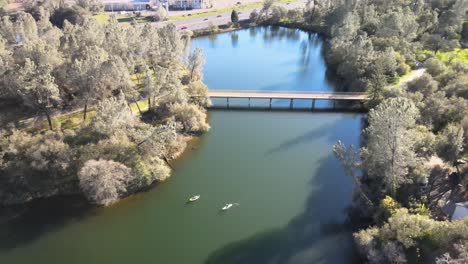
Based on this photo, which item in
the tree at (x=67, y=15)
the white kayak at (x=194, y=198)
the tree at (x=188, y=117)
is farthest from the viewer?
the tree at (x=67, y=15)

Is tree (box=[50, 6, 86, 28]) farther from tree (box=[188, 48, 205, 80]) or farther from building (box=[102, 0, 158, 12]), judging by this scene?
tree (box=[188, 48, 205, 80])

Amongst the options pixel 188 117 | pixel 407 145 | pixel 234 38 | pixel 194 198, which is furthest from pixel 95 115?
pixel 234 38

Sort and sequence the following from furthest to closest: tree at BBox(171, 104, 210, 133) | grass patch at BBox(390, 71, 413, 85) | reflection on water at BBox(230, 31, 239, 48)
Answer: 1. reflection on water at BBox(230, 31, 239, 48)
2. grass patch at BBox(390, 71, 413, 85)
3. tree at BBox(171, 104, 210, 133)

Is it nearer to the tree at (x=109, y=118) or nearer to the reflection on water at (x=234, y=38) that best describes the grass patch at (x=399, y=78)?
the reflection on water at (x=234, y=38)

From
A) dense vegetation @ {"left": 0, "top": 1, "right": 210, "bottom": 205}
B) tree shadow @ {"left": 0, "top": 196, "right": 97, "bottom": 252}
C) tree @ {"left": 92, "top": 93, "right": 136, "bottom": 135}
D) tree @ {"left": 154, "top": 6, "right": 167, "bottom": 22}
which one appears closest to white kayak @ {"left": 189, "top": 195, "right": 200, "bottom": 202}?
dense vegetation @ {"left": 0, "top": 1, "right": 210, "bottom": 205}

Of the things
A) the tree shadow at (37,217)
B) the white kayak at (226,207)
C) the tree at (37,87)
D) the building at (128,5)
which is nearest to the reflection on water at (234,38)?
the building at (128,5)
